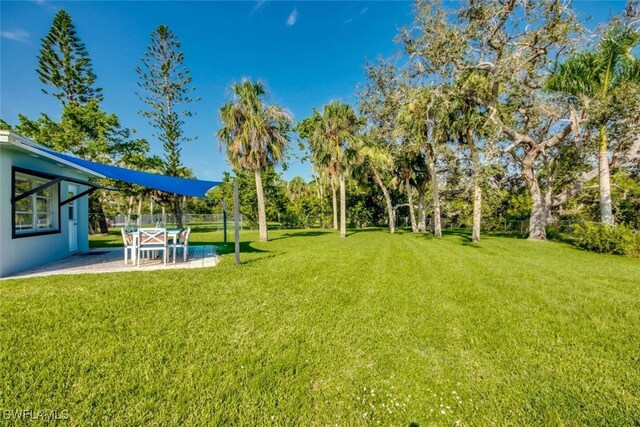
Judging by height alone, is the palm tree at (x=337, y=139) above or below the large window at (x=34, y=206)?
above

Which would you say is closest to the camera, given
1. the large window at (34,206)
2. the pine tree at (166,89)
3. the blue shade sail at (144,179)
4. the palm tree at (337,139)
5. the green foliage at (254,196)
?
the large window at (34,206)

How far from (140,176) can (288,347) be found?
662cm

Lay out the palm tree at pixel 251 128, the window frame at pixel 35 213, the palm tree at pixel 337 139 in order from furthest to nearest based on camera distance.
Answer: the palm tree at pixel 337 139
the palm tree at pixel 251 128
the window frame at pixel 35 213

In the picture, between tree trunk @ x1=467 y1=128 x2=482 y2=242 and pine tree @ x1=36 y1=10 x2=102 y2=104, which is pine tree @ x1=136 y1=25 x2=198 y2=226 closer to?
pine tree @ x1=36 y1=10 x2=102 y2=104

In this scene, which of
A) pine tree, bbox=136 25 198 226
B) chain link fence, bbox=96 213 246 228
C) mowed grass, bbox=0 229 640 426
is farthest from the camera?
A: chain link fence, bbox=96 213 246 228

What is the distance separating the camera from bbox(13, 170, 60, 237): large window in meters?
6.02

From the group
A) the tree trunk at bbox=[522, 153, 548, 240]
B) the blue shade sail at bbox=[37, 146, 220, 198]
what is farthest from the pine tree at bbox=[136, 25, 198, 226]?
the tree trunk at bbox=[522, 153, 548, 240]

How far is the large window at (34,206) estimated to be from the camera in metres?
6.02

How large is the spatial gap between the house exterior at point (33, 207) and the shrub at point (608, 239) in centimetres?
1752

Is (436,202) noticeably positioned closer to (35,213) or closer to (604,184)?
(604,184)

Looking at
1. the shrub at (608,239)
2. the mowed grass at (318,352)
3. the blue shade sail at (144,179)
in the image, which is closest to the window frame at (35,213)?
the blue shade sail at (144,179)

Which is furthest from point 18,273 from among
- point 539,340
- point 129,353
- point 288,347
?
point 539,340

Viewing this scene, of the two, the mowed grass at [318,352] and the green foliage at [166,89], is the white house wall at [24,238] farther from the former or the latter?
the green foliage at [166,89]

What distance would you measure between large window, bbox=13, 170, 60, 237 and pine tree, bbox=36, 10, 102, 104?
1702 centimetres
